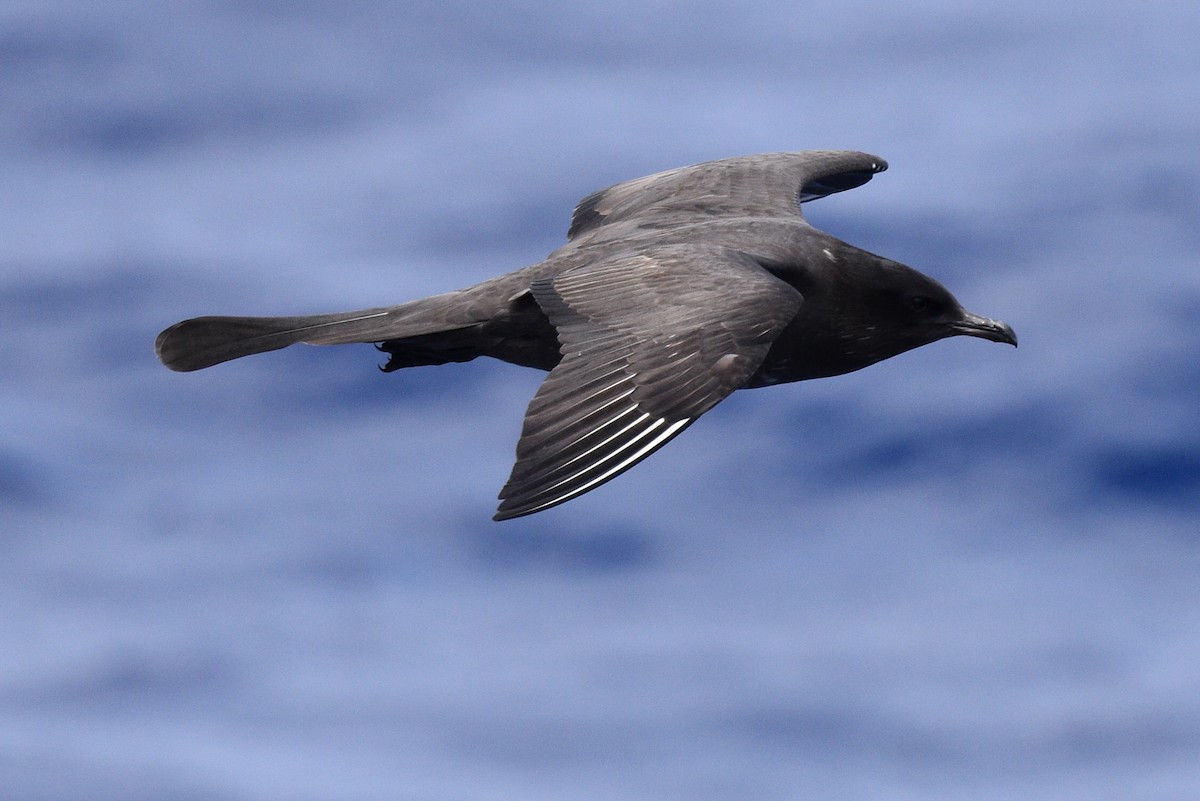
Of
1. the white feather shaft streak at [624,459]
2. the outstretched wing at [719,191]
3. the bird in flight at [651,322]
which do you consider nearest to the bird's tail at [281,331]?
the bird in flight at [651,322]

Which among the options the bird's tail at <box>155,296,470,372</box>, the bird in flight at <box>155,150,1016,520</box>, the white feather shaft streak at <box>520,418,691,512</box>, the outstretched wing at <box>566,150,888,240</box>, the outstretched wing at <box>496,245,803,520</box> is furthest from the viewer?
the outstretched wing at <box>566,150,888,240</box>

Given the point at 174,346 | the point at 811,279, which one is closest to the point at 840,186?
the point at 811,279

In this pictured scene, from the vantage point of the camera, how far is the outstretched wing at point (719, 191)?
39.4 feet

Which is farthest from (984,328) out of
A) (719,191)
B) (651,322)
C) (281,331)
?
(281,331)

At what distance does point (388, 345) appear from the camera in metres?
10.9

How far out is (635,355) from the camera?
30.2ft

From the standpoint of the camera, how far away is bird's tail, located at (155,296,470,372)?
34.8 feet

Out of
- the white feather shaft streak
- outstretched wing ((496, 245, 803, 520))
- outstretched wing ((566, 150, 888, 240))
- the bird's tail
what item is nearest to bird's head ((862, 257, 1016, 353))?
outstretched wing ((566, 150, 888, 240))

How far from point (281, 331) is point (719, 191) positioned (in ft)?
10.2

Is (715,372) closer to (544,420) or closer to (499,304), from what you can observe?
(544,420)

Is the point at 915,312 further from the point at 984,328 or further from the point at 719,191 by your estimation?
the point at 719,191

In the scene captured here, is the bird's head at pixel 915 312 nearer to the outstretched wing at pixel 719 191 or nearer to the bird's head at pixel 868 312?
the bird's head at pixel 868 312

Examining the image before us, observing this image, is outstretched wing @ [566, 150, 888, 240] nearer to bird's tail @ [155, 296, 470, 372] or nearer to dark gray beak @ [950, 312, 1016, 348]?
dark gray beak @ [950, 312, 1016, 348]

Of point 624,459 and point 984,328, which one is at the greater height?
point 984,328
